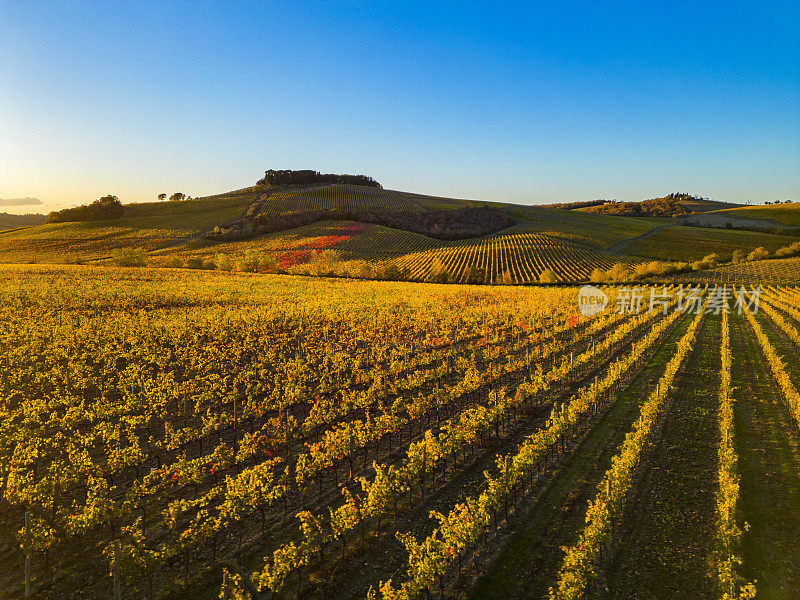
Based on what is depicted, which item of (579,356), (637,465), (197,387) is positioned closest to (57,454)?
(197,387)

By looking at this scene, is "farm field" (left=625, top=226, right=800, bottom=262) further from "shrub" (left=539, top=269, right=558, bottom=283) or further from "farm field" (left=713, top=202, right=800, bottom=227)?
"shrub" (left=539, top=269, right=558, bottom=283)

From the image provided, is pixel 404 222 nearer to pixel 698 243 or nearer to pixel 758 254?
pixel 698 243

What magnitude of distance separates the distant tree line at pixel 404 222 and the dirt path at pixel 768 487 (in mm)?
91443

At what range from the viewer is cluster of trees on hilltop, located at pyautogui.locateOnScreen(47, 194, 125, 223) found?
127 m

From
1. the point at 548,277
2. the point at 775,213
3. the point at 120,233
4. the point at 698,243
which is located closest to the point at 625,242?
the point at 698,243

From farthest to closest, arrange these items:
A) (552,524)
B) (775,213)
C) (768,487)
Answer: (775,213) → (768,487) → (552,524)

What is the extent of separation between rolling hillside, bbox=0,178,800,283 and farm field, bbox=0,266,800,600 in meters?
50.2

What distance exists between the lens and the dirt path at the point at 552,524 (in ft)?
31.0

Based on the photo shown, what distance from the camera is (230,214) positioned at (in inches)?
5153

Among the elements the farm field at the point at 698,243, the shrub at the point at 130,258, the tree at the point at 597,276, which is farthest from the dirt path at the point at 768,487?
the shrub at the point at 130,258

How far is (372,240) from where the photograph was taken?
4021 inches

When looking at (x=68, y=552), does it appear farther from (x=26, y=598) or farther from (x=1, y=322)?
(x=1, y=322)

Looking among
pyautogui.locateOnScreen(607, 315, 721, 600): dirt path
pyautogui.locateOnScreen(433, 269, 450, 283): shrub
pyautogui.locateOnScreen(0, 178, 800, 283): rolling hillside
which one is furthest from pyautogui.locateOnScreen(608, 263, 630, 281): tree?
pyautogui.locateOnScreen(607, 315, 721, 600): dirt path

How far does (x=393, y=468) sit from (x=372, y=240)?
92.2m
